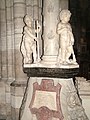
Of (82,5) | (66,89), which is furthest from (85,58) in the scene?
(66,89)

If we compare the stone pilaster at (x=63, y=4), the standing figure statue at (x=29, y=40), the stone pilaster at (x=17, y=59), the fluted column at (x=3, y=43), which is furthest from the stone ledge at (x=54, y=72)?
the stone pilaster at (x=63, y=4)

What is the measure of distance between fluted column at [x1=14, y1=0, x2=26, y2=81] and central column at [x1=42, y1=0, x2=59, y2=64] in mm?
1042

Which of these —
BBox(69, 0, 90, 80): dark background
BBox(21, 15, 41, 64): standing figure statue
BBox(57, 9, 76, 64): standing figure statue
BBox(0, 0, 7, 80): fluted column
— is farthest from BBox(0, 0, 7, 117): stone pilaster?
BBox(69, 0, 90, 80): dark background

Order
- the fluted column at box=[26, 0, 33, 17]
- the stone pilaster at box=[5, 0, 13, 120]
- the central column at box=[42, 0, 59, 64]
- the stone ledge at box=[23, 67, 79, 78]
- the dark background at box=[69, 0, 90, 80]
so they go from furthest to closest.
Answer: the dark background at box=[69, 0, 90, 80]
the stone pilaster at box=[5, 0, 13, 120]
the fluted column at box=[26, 0, 33, 17]
the central column at box=[42, 0, 59, 64]
the stone ledge at box=[23, 67, 79, 78]

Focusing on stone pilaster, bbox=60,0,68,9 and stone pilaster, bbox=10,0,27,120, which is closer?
stone pilaster, bbox=10,0,27,120

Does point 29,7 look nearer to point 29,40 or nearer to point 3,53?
point 29,40

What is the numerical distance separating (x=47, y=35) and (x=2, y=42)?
181 cm

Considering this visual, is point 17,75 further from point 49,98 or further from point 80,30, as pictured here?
point 80,30

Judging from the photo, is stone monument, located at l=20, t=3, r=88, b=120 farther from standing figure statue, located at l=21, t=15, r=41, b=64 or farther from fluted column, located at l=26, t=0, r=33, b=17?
fluted column, located at l=26, t=0, r=33, b=17

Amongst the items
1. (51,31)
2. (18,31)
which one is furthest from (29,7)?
(51,31)

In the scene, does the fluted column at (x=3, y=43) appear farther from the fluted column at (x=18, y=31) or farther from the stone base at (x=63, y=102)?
the stone base at (x=63, y=102)

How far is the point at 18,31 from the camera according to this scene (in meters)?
5.34

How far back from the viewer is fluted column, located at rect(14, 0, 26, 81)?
5293mm

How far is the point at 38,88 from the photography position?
14.2 feet
